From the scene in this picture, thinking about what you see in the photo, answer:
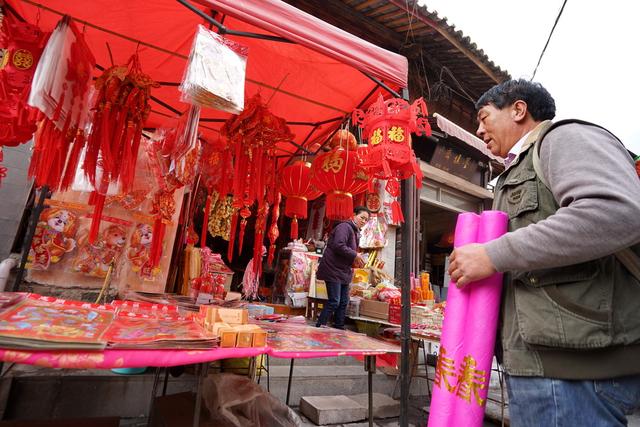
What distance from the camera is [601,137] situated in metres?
1.05

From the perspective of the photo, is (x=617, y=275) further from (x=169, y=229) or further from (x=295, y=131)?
(x=169, y=229)

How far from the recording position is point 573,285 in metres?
1.00

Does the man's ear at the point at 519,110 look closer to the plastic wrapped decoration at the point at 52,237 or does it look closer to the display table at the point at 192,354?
the display table at the point at 192,354

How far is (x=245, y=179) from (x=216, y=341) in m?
2.53

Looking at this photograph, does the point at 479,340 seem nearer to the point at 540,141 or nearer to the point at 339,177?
the point at 540,141

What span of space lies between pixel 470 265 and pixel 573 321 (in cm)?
33

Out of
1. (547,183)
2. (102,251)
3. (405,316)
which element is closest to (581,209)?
(547,183)

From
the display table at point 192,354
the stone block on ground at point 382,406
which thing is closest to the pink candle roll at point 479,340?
the display table at point 192,354

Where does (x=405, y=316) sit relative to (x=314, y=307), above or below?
above

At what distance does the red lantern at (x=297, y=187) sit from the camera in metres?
4.71

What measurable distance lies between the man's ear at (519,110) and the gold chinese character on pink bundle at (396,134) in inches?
65.9

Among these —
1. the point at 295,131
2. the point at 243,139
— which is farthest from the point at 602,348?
the point at 295,131

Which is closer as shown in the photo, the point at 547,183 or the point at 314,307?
the point at 547,183

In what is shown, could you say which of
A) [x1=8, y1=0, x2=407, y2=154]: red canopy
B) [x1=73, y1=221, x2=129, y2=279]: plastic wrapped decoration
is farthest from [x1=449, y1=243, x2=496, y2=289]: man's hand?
[x1=73, y1=221, x2=129, y2=279]: plastic wrapped decoration
